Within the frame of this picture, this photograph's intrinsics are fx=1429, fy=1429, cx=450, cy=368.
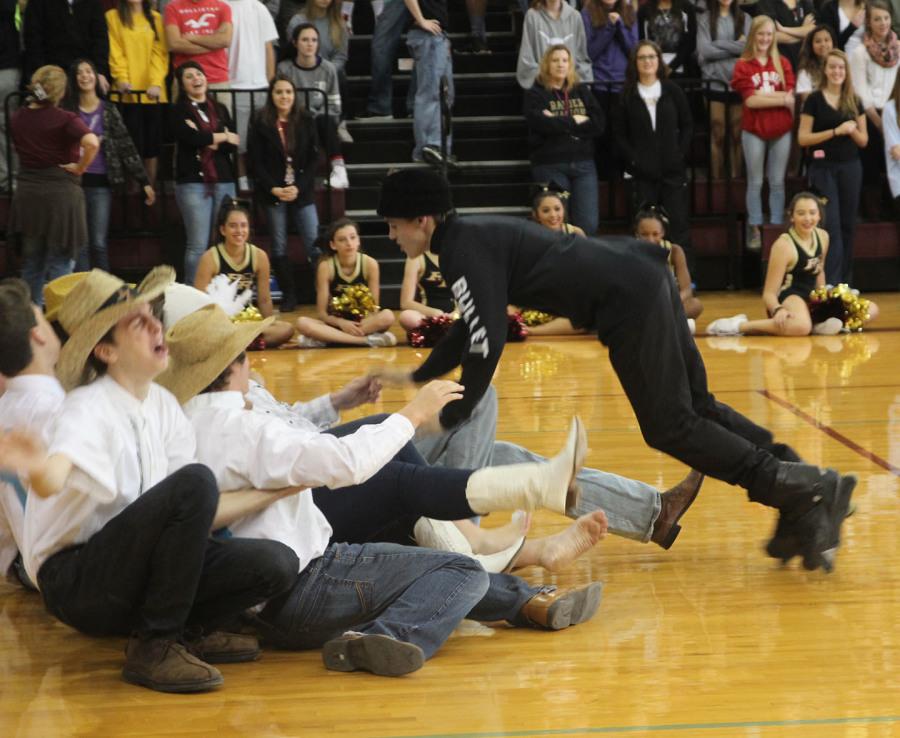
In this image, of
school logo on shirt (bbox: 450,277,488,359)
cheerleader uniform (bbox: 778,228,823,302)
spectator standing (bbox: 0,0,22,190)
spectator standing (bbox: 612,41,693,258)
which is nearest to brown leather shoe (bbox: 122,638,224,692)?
school logo on shirt (bbox: 450,277,488,359)

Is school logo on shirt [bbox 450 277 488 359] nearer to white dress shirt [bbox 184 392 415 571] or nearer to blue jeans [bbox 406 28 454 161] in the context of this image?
white dress shirt [bbox 184 392 415 571]

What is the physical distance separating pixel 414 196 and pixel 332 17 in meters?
7.94

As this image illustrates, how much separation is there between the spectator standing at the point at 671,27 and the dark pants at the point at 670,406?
778 centimetres

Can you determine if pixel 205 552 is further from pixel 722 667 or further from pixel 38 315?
pixel 722 667

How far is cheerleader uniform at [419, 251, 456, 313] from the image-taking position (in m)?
9.78

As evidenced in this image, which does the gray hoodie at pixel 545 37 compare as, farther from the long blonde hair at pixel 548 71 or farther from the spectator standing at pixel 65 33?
the spectator standing at pixel 65 33

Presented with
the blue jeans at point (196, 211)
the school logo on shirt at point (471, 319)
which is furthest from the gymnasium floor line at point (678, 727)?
the blue jeans at point (196, 211)

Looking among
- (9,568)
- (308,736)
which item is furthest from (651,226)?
(308,736)

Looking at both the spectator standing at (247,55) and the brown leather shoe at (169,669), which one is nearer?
the brown leather shoe at (169,669)

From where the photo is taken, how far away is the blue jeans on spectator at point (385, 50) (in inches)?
466

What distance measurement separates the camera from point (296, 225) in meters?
11.1

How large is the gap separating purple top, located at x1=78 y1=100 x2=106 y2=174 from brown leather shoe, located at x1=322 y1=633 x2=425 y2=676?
7361 millimetres

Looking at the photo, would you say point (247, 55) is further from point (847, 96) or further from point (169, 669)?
point (169, 669)

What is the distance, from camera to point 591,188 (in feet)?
37.1
